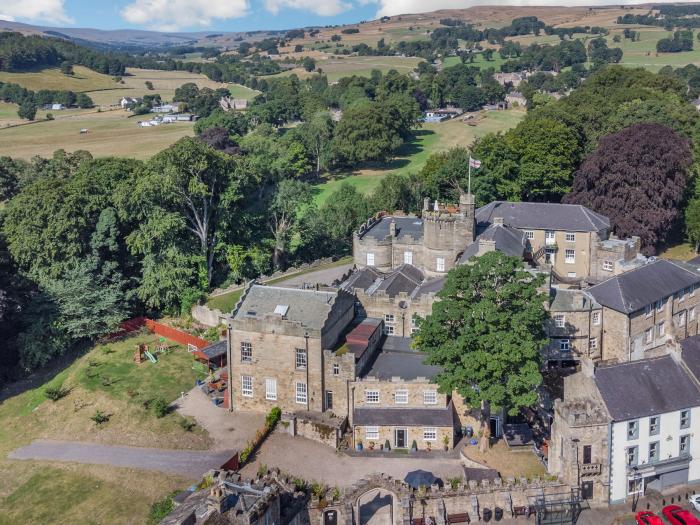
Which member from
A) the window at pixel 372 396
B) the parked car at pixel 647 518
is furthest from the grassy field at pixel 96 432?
the parked car at pixel 647 518

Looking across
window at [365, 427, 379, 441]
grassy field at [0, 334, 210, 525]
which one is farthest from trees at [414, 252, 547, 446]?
grassy field at [0, 334, 210, 525]

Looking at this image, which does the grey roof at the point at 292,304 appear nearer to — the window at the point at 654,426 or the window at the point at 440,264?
the window at the point at 440,264

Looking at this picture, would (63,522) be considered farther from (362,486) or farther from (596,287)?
(596,287)

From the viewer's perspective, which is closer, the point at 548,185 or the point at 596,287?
the point at 596,287

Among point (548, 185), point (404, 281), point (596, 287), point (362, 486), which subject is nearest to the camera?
point (362, 486)

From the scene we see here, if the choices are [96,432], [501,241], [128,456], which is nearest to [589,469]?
[501,241]

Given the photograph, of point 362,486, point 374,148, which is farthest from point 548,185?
point 362,486
